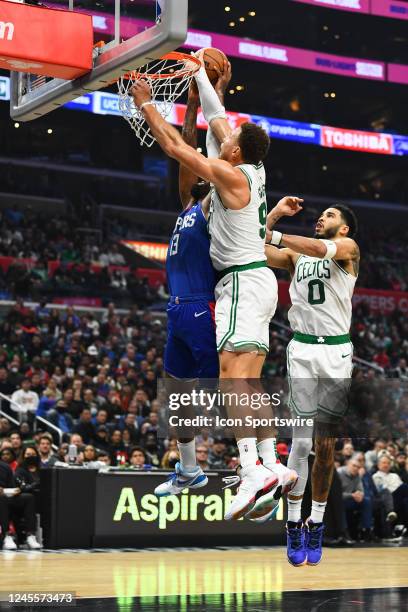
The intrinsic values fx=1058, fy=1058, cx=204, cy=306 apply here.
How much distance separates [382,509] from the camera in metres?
16.9

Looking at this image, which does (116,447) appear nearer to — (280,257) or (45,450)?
(45,450)

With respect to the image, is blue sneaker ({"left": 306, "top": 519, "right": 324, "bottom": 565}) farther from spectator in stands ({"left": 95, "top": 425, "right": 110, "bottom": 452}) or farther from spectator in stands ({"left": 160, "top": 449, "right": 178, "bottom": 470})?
spectator in stands ({"left": 95, "top": 425, "right": 110, "bottom": 452})

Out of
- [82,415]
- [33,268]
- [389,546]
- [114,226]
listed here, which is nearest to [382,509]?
[389,546]

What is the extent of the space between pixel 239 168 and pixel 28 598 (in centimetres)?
408

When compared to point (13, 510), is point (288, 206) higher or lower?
higher

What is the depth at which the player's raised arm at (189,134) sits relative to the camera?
7.60 m

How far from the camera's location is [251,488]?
6961 millimetres

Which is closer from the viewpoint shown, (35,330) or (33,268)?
(35,330)

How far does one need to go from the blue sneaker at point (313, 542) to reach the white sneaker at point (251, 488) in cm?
156

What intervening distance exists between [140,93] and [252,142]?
0.83 meters

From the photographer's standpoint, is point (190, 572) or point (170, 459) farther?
point (170, 459)

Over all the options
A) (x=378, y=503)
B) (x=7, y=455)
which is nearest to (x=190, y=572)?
(x=7, y=455)

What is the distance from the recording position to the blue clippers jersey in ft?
24.4

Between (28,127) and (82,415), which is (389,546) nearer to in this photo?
(82,415)
